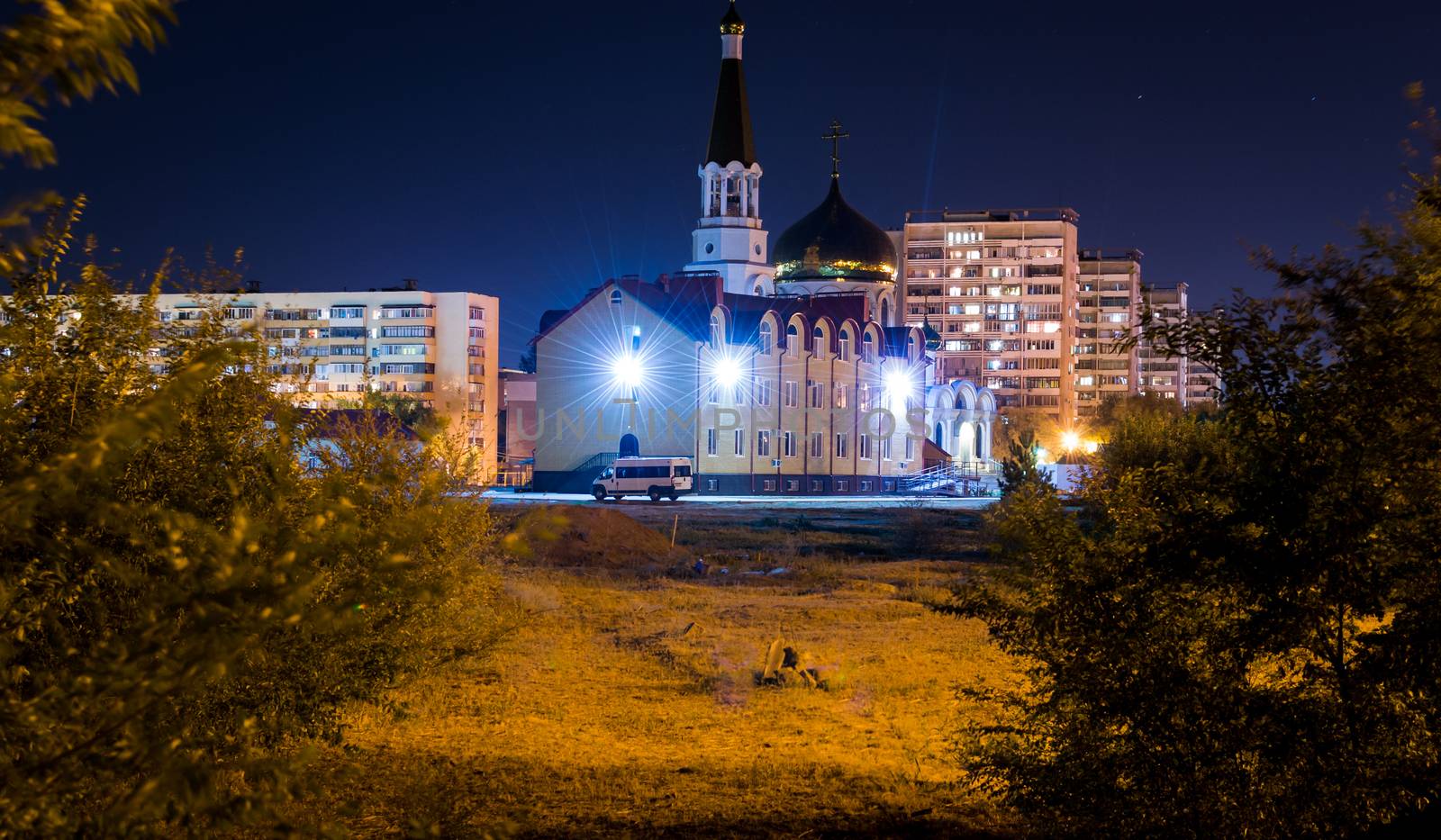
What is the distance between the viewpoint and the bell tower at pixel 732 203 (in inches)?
3418

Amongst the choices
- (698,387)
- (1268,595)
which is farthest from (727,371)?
(1268,595)

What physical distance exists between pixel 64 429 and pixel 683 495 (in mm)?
60759

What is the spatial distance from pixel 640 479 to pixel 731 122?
34.2 metres

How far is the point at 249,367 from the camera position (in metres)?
13.0

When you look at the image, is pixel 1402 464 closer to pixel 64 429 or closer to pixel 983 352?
pixel 64 429

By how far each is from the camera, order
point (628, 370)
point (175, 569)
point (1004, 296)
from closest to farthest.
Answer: point (175, 569), point (628, 370), point (1004, 296)

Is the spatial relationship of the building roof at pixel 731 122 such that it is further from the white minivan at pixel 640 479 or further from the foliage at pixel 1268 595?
the foliage at pixel 1268 595

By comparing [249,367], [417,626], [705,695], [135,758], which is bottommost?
[705,695]

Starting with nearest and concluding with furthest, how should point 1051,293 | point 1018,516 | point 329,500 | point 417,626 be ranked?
1. point 329,500
2. point 1018,516
3. point 417,626
4. point 1051,293

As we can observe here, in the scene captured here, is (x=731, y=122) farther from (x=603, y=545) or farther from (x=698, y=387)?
(x=603, y=545)

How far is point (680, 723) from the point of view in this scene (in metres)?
16.9

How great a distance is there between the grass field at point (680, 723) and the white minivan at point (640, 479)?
2983 cm

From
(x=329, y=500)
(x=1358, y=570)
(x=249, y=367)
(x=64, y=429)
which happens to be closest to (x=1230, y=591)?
(x=1358, y=570)

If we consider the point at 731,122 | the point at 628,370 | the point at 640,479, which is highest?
the point at 731,122
